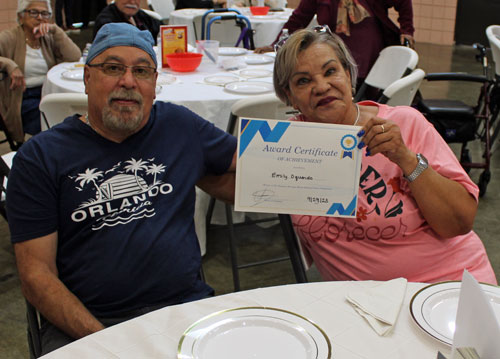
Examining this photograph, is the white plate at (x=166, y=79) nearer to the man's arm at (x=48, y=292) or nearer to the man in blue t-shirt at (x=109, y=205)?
the man in blue t-shirt at (x=109, y=205)

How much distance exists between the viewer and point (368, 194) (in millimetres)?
1625

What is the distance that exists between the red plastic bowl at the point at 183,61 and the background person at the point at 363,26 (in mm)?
925

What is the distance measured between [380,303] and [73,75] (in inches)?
104

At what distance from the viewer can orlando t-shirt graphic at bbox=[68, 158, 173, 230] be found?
1520 millimetres

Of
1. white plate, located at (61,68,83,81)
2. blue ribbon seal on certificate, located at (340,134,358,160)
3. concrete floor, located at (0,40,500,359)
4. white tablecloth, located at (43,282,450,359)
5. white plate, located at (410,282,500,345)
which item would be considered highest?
blue ribbon seal on certificate, located at (340,134,358,160)

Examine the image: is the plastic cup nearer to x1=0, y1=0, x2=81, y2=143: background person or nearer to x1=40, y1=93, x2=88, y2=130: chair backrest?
x1=0, y1=0, x2=81, y2=143: background person

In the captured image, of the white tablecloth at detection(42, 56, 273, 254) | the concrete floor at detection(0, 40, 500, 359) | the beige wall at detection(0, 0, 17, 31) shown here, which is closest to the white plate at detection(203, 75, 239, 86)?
the white tablecloth at detection(42, 56, 273, 254)

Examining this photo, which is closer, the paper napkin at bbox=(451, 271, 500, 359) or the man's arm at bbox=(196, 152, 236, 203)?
the paper napkin at bbox=(451, 271, 500, 359)

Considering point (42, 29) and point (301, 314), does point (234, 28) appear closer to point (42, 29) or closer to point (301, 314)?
point (42, 29)

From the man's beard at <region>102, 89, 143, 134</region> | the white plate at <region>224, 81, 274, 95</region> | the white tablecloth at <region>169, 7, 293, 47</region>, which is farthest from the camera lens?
the white tablecloth at <region>169, 7, 293, 47</region>

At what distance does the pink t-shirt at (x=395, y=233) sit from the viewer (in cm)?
162

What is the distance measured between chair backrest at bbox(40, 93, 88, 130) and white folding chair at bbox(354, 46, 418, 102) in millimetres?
1894

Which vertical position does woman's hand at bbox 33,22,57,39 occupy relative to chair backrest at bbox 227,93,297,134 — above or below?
above

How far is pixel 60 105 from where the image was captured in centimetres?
234
